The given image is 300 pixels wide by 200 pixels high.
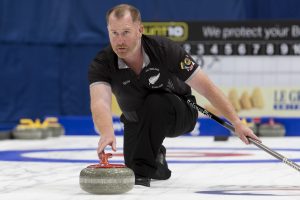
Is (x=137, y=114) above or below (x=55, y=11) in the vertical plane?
below

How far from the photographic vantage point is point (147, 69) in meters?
3.30

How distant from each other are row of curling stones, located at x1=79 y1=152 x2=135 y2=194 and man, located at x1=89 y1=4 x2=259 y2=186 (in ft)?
0.69

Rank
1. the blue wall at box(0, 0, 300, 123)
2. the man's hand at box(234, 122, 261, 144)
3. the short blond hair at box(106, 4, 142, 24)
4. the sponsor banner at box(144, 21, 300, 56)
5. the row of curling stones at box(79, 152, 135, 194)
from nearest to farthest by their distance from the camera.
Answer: the row of curling stones at box(79, 152, 135, 194), the short blond hair at box(106, 4, 142, 24), the man's hand at box(234, 122, 261, 144), the sponsor banner at box(144, 21, 300, 56), the blue wall at box(0, 0, 300, 123)

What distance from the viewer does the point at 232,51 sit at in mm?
8961

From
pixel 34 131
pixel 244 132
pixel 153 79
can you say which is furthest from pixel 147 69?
pixel 34 131

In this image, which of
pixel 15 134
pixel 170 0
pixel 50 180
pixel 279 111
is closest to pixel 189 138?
pixel 279 111

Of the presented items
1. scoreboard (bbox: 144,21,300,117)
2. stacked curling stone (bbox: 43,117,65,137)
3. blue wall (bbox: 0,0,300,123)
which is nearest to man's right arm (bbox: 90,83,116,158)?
stacked curling stone (bbox: 43,117,65,137)

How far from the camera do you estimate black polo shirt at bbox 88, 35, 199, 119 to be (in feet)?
10.7

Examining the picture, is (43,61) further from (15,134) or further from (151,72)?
(151,72)

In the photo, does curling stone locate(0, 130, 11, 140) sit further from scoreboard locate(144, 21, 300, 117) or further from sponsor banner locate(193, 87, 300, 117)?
sponsor banner locate(193, 87, 300, 117)

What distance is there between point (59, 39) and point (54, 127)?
3.03 meters

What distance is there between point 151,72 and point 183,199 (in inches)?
29.7

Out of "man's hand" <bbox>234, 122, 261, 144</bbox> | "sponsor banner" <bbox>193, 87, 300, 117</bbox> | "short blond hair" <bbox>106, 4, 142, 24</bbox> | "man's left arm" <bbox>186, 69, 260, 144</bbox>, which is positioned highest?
"sponsor banner" <bbox>193, 87, 300, 117</bbox>

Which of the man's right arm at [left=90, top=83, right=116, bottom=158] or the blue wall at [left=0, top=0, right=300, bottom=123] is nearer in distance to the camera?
the man's right arm at [left=90, top=83, right=116, bottom=158]
